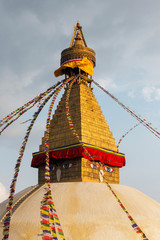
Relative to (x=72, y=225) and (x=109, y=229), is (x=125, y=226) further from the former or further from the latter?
(x=72, y=225)

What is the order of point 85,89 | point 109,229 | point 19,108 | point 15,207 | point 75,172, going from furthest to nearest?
1. point 85,89
2. point 75,172
3. point 15,207
4. point 19,108
5. point 109,229

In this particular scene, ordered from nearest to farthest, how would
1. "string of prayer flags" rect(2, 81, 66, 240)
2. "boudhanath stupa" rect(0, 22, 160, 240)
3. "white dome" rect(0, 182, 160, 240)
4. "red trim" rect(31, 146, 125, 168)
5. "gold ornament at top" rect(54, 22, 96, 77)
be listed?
"string of prayer flags" rect(2, 81, 66, 240)
"white dome" rect(0, 182, 160, 240)
"boudhanath stupa" rect(0, 22, 160, 240)
"red trim" rect(31, 146, 125, 168)
"gold ornament at top" rect(54, 22, 96, 77)

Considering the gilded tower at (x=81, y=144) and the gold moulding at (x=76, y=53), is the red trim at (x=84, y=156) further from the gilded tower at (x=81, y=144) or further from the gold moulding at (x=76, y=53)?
the gold moulding at (x=76, y=53)

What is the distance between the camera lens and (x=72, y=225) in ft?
48.4

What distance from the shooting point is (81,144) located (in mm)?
19562

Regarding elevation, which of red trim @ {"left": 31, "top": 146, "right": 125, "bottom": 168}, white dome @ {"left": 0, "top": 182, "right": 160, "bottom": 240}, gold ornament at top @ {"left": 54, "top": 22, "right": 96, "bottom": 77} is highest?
gold ornament at top @ {"left": 54, "top": 22, "right": 96, "bottom": 77}

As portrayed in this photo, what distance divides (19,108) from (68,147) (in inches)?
200

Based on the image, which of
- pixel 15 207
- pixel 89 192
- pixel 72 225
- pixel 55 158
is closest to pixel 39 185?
pixel 55 158

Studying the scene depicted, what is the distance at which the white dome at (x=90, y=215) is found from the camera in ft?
47.6

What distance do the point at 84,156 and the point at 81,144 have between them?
81cm

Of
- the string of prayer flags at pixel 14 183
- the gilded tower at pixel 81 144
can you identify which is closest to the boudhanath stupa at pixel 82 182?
the gilded tower at pixel 81 144

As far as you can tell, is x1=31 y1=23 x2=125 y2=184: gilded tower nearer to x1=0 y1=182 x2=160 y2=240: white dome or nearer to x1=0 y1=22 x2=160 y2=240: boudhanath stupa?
x1=0 y1=22 x2=160 y2=240: boudhanath stupa

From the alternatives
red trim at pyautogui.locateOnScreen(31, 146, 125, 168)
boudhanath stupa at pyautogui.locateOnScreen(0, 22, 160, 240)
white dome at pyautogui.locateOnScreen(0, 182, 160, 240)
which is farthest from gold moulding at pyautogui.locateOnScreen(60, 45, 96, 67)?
white dome at pyautogui.locateOnScreen(0, 182, 160, 240)

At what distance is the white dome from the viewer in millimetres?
14516
